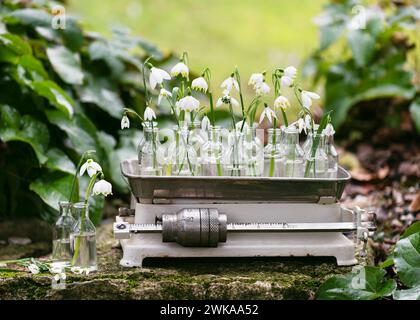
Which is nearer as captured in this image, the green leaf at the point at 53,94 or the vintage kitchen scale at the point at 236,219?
the vintage kitchen scale at the point at 236,219

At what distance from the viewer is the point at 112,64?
4039 mm

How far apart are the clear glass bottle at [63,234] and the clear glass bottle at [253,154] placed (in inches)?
24.3

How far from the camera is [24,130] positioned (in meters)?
3.29

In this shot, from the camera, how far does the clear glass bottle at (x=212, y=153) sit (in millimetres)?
2621

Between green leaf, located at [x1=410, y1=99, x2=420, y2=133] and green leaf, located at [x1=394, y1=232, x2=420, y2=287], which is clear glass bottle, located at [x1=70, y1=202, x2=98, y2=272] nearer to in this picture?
green leaf, located at [x1=394, y1=232, x2=420, y2=287]

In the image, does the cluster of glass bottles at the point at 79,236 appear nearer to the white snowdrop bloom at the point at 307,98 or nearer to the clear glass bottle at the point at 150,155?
the clear glass bottle at the point at 150,155

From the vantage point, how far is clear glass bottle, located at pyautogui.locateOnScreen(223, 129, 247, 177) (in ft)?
8.59

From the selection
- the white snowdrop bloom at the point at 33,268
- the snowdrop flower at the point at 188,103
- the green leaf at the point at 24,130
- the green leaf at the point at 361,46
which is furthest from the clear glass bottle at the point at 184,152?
the green leaf at the point at 361,46

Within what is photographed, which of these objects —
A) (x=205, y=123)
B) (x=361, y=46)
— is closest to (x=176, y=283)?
(x=205, y=123)

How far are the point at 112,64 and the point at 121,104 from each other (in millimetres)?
218

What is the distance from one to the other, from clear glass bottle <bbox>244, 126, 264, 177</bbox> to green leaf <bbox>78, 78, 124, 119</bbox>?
138 cm

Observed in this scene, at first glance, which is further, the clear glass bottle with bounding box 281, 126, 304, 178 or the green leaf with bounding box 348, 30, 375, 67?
the green leaf with bounding box 348, 30, 375, 67

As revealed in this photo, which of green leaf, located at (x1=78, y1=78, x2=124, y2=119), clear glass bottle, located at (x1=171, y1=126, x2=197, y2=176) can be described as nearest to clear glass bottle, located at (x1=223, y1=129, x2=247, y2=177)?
clear glass bottle, located at (x1=171, y1=126, x2=197, y2=176)

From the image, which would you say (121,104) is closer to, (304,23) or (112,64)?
(112,64)
